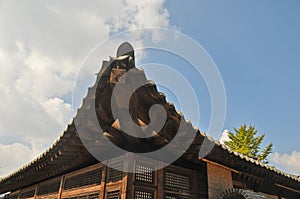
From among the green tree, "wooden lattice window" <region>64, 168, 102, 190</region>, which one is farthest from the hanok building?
the green tree

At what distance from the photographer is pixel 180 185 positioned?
5.64m

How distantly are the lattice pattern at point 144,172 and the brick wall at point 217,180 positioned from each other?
4.71ft

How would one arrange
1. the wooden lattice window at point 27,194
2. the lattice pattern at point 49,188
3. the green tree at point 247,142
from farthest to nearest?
the green tree at point 247,142
the wooden lattice window at point 27,194
the lattice pattern at point 49,188

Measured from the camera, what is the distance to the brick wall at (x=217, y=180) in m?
5.78

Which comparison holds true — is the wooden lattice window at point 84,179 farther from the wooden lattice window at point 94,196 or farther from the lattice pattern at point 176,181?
the lattice pattern at point 176,181

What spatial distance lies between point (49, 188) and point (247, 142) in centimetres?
2137

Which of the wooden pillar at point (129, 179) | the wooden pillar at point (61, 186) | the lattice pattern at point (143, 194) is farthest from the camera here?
the wooden pillar at point (61, 186)

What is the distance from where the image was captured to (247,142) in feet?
82.6

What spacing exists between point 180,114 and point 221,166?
2712 millimetres

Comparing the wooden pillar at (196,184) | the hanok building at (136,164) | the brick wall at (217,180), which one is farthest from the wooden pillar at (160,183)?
the brick wall at (217,180)

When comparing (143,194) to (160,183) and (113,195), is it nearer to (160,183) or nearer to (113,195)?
(160,183)

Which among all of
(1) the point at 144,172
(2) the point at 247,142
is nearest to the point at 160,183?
(1) the point at 144,172

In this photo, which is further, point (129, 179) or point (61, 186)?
point (61, 186)

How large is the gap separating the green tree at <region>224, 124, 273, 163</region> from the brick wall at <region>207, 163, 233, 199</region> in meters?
19.7
